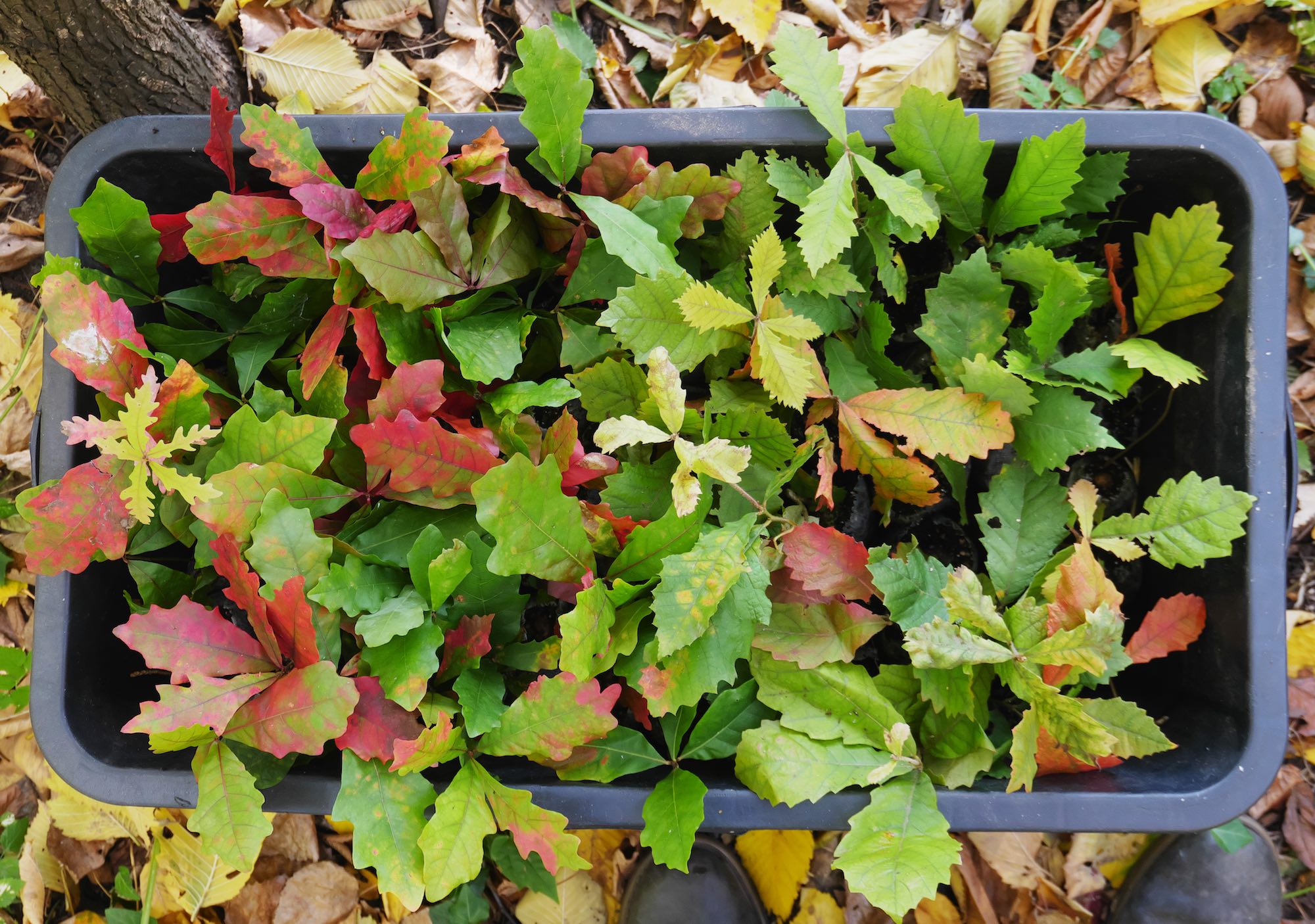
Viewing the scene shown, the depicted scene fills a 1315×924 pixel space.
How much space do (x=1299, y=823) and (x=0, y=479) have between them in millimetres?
2242

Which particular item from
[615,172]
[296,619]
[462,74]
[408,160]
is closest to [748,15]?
[462,74]

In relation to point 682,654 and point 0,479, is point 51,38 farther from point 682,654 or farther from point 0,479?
point 682,654

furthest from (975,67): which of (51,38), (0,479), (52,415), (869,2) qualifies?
(0,479)

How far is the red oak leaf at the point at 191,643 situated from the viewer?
0.77 metres

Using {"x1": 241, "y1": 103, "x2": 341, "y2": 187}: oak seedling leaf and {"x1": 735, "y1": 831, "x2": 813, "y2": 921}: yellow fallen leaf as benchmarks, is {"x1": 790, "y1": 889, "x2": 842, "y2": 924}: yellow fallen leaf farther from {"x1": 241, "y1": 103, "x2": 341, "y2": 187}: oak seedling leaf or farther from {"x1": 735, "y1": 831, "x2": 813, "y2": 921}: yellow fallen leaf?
{"x1": 241, "y1": 103, "x2": 341, "y2": 187}: oak seedling leaf

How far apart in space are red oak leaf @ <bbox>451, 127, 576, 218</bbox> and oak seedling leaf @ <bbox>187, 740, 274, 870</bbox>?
603 millimetres

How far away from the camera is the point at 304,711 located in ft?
2.49

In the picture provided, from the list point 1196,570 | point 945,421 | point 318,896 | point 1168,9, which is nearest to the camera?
point 945,421

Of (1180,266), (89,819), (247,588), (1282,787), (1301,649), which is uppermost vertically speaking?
(1180,266)

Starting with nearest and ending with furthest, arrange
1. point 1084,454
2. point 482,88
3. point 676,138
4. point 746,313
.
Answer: point 746,313, point 676,138, point 1084,454, point 482,88

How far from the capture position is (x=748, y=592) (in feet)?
2.68

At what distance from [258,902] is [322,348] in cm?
108

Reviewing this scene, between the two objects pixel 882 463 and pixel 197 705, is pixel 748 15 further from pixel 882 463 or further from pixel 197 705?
pixel 197 705

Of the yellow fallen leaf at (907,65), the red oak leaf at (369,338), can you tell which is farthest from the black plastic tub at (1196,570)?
the yellow fallen leaf at (907,65)
